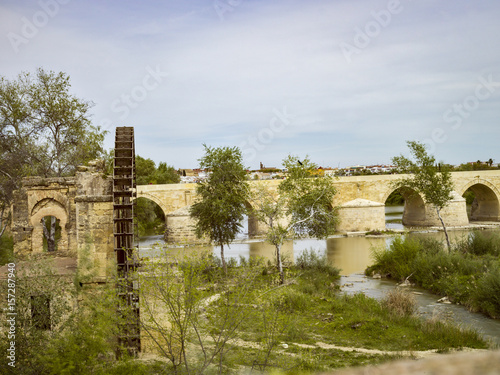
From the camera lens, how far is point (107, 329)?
6.88 m

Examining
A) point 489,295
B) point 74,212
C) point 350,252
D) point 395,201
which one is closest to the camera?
point 489,295

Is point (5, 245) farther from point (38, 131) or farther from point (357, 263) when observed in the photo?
point (357, 263)

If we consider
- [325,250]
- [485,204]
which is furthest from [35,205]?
[485,204]

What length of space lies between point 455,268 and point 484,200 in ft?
85.5

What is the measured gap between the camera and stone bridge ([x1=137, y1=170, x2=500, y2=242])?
29.2m

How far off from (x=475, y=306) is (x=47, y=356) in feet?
32.0

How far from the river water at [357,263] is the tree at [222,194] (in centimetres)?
145

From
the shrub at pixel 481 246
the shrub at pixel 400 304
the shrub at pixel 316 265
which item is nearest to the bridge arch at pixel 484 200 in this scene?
the shrub at pixel 481 246

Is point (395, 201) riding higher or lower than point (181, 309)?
higher

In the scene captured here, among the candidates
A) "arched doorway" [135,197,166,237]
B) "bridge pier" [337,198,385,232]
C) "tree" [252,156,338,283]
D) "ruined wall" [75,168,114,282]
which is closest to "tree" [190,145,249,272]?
"tree" [252,156,338,283]

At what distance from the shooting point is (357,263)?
63.5 feet

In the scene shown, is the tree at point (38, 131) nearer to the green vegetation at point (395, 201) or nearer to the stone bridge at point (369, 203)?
the stone bridge at point (369, 203)

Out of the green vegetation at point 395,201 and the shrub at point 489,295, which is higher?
the green vegetation at point 395,201

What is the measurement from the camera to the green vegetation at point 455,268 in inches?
441
